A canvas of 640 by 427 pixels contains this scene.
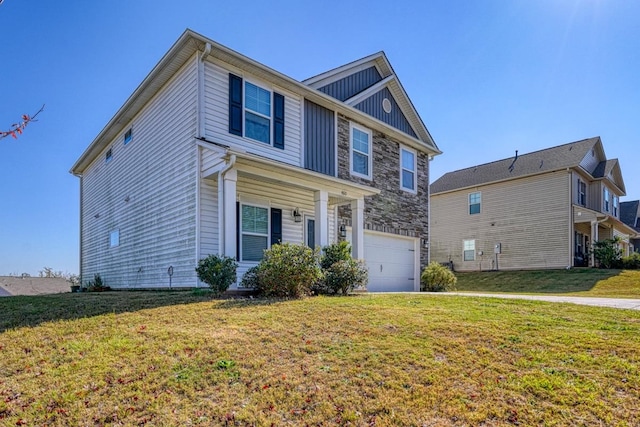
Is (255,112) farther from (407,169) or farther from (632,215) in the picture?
(632,215)

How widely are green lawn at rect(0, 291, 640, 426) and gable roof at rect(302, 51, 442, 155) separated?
338 inches

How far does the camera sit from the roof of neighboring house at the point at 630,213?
103ft

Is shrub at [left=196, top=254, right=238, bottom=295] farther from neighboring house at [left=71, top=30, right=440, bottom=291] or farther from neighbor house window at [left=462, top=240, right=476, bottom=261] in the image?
neighbor house window at [left=462, top=240, right=476, bottom=261]

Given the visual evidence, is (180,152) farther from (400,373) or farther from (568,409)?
(568,409)

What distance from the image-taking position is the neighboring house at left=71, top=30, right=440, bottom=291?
9250 mm

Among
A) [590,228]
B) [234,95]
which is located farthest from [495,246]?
[234,95]

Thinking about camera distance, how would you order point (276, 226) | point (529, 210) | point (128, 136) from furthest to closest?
point (529, 210)
point (128, 136)
point (276, 226)

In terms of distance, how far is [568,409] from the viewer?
3.37m

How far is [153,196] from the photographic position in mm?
11391

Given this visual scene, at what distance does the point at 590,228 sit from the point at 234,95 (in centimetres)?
2192

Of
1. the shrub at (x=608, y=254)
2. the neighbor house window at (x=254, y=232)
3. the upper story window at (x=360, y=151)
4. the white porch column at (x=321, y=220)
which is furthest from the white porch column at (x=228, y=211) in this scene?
the shrub at (x=608, y=254)

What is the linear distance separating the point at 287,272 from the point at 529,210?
61.4 ft

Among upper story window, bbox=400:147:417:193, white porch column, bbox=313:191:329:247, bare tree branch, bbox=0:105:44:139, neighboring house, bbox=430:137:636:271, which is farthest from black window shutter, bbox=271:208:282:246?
neighboring house, bbox=430:137:636:271

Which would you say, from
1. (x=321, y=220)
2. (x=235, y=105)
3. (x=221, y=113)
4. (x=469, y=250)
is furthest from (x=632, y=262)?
(x=221, y=113)
